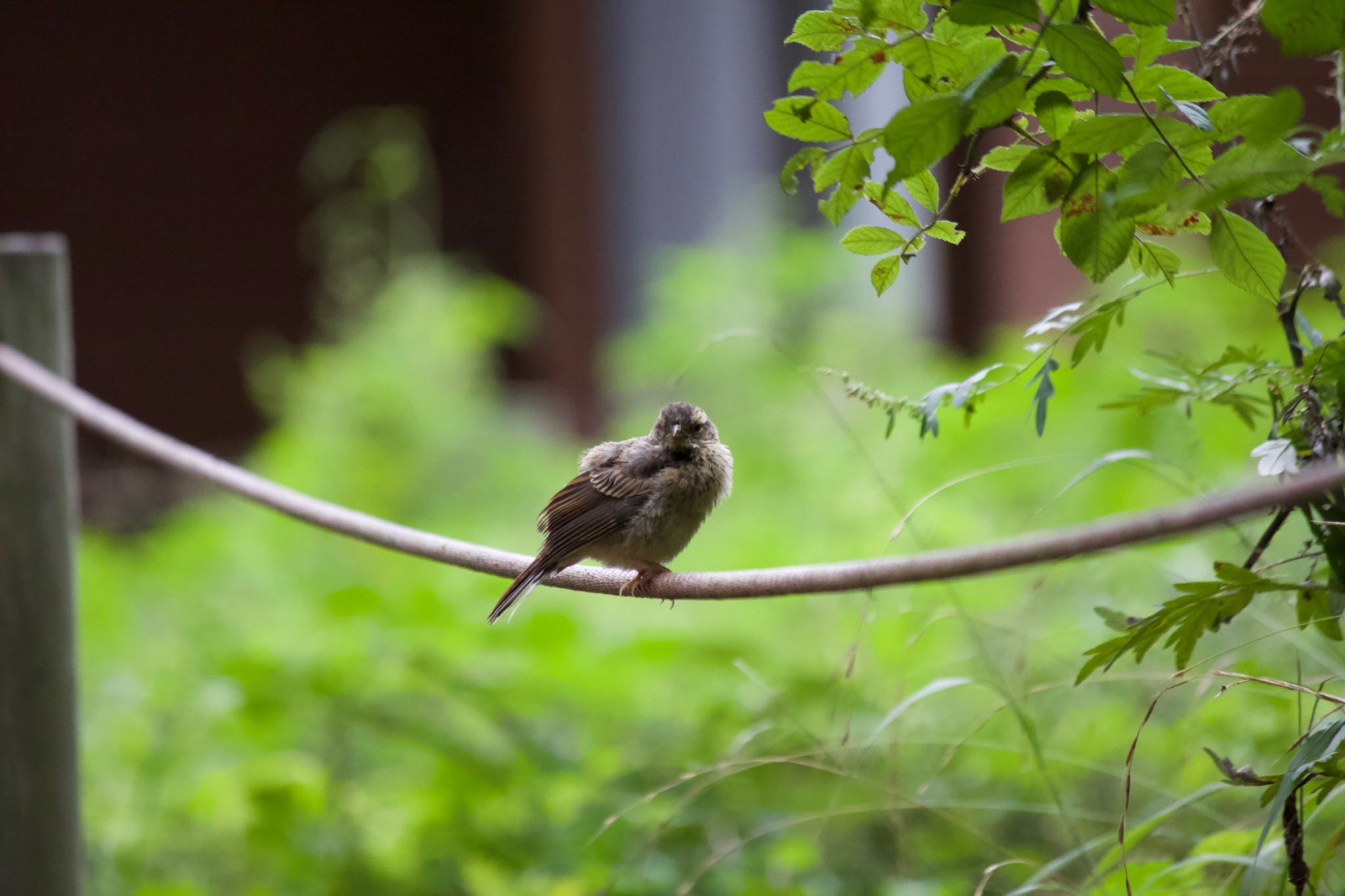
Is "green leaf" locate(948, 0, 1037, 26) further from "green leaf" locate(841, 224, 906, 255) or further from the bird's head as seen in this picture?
the bird's head

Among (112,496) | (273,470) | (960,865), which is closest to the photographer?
(960,865)

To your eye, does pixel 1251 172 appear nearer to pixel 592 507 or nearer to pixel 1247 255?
pixel 1247 255

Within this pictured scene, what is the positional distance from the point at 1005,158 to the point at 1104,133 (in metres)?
0.16

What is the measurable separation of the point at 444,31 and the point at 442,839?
7.48m

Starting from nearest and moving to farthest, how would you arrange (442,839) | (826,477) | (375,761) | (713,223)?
(442,839) < (375,761) < (826,477) < (713,223)

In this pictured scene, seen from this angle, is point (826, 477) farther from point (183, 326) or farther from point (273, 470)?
point (183, 326)

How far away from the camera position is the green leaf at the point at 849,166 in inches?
52.0

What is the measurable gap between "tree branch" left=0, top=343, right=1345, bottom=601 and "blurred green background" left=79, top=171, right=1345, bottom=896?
0.34 meters

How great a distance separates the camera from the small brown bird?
2018 mm

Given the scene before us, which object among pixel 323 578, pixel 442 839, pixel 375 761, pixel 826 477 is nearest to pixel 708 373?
pixel 826 477

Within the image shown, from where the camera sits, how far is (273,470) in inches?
238

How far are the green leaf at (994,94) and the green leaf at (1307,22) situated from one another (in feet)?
0.81

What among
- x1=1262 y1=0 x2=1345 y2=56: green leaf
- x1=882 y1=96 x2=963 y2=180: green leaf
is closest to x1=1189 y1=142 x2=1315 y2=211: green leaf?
x1=1262 y1=0 x2=1345 y2=56: green leaf

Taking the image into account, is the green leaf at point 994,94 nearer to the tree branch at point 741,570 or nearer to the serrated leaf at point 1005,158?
the serrated leaf at point 1005,158
